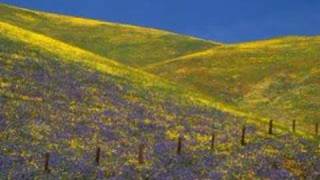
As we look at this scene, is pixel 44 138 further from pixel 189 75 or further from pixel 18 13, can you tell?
pixel 18 13

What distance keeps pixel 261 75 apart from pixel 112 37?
161 feet

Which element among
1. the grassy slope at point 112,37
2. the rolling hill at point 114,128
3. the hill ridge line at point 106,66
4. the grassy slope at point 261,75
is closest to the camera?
the rolling hill at point 114,128

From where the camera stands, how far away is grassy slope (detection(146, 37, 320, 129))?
320 feet

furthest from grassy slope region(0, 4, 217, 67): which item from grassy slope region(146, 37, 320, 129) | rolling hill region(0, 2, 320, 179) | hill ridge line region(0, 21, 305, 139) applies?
rolling hill region(0, 2, 320, 179)

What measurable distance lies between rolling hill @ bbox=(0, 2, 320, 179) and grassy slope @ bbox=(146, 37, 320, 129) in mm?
16647

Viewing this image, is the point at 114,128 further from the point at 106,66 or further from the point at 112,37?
the point at 112,37

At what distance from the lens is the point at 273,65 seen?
124 m

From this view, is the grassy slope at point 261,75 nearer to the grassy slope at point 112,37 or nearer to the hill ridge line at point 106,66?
the grassy slope at point 112,37

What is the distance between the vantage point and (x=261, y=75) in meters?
118

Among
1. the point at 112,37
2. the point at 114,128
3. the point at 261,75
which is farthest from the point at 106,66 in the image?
the point at 112,37

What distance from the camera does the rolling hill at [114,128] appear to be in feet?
136

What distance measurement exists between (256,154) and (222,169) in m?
6.60

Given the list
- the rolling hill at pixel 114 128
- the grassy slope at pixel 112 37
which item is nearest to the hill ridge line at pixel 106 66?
the rolling hill at pixel 114 128

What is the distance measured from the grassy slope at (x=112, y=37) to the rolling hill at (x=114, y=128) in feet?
154
